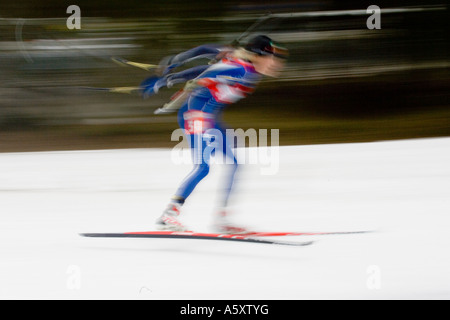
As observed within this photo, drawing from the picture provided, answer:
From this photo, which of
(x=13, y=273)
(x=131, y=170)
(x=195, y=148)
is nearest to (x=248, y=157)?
(x=131, y=170)

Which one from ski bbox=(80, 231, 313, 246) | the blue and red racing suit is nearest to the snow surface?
ski bbox=(80, 231, 313, 246)

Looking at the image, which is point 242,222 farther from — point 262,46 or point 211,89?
point 262,46

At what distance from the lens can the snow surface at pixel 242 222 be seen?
8.60 ft

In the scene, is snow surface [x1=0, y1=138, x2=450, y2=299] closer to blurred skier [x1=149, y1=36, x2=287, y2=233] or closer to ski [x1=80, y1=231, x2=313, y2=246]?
ski [x1=80, y1=231, x2=313, y2=246]

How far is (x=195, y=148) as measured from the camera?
10.4 feet

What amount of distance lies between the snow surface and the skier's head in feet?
2.80

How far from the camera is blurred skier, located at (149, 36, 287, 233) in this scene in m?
3.00

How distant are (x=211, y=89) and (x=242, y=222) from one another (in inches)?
34.0

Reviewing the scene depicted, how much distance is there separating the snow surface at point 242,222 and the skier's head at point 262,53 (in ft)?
2.80

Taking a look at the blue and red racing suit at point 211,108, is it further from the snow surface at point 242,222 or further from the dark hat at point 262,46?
the snow surface at point 242,222

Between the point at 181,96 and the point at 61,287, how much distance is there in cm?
112

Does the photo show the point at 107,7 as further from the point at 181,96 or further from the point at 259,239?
the point at 259,239

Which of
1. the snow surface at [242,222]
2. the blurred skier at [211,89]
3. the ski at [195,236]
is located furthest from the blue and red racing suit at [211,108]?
the snow surface at [242,222]

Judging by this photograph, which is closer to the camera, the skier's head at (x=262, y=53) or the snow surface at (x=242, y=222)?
the snow surface at (x=242, y=222)
